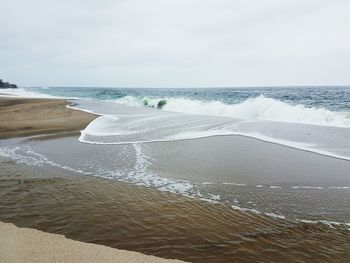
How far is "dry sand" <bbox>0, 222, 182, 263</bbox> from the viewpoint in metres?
→ 3.07

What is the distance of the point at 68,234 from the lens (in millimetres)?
3729

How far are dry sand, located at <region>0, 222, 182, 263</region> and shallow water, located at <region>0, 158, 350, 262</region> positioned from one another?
0.18 metres

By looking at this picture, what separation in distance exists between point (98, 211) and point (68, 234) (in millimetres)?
788

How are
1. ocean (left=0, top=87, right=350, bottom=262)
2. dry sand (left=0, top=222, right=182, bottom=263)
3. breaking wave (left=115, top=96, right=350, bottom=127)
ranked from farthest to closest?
breaking wave (left=115, top=96, right=350, bottom=127) < ocean (left=0, top=87, right=350, bottom=262) < dry sand (left=0, top=222, right=182, bottom=263)

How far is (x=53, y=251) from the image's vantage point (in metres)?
3.23

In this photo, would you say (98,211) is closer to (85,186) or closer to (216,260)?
(85,186)

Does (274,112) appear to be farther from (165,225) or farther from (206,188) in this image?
(165,225)

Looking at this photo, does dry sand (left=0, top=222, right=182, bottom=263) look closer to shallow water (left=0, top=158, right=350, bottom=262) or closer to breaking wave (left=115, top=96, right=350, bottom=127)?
shallow water (left=0, top=158, right=350, bottom=262)

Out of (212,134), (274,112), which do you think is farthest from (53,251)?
(274,112)

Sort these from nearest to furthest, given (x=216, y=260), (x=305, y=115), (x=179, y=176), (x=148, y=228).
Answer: (x=216, y=260), (x=148, y=228), (x=179, y=176), (x=305, y=115)

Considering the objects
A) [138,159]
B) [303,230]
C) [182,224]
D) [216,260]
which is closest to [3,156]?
[138,159]

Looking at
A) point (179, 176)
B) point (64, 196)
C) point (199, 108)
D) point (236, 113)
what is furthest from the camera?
point (199, 108)

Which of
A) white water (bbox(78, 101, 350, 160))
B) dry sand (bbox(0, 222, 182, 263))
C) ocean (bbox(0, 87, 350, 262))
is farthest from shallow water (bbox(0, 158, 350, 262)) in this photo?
white water (bbox(78, 101, 350, 160))

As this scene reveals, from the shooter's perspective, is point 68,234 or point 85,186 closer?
Result: point 68,234
